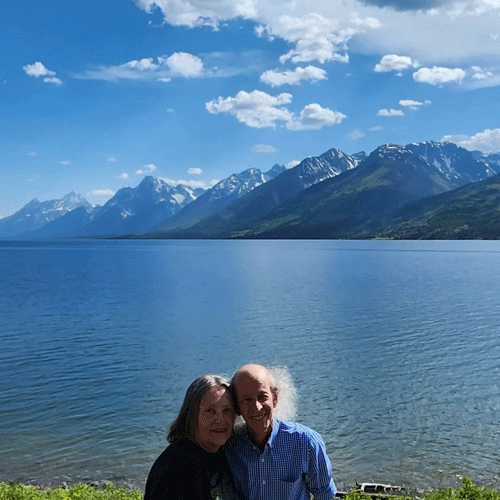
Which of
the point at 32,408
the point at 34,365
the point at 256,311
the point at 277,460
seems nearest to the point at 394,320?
the point at 256,311

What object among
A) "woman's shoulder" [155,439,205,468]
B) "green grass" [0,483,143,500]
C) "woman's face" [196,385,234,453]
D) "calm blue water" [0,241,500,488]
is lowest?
"calm blue water" [0,241,500,488]

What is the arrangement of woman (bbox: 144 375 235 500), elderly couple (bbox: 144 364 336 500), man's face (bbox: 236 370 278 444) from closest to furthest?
1. woman (bbox: 144 375 235 500)
2. elderly couple (bbox: 144 364 336 500)
3. man's face (bbox: 236 370 278 444)

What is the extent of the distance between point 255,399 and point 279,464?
0.93 metres

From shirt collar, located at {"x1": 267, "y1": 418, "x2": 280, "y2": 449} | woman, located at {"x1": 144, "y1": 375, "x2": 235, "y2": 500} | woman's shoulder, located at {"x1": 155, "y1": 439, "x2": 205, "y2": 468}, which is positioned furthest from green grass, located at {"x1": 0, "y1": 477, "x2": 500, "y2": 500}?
woman's shoulder, located at {"x1": 155, "y1": 439, "x2": 205, "y2": 468}

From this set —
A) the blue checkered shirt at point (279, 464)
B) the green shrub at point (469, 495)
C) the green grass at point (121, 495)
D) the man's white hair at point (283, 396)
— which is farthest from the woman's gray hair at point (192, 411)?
the green shrub at point (469, 495)

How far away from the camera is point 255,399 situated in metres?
6.52

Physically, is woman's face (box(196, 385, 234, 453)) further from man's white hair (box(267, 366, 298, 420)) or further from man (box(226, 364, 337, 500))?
man's white hair (box(267, 366, 298, 420))

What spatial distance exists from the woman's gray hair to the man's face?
221 mm

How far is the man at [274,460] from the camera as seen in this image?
671 centimetres

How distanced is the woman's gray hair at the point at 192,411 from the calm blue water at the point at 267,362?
17824 mm

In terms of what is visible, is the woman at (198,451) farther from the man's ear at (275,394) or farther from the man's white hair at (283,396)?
the man's white hair at (283,396)

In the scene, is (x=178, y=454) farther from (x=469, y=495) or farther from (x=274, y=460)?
(x=469, y=495)

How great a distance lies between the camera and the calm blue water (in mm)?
25172

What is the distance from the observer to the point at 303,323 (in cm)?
6569
